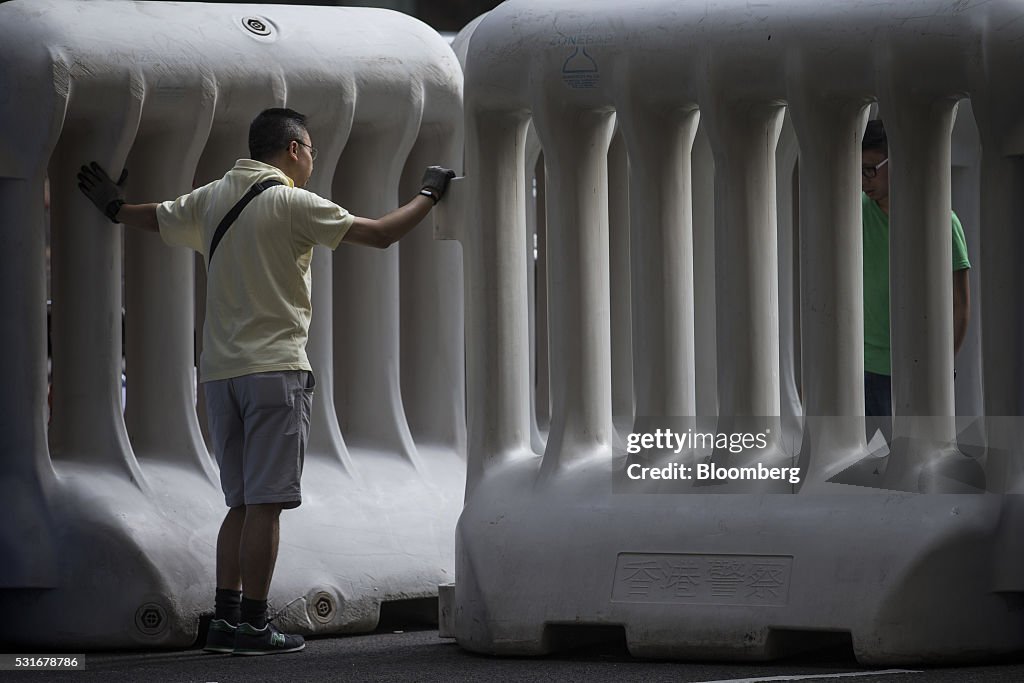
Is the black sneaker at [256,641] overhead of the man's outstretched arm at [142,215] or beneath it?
beneath

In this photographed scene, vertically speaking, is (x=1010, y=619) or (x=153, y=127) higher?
(x=153, y=127)

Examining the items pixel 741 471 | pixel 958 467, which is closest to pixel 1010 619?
pixel 958 467

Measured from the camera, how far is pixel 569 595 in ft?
17.6

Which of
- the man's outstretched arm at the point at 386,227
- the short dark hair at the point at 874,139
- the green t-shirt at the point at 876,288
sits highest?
the short dark hair at the point at 874,139

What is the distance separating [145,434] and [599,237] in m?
1.92

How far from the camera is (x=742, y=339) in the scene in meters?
5.39

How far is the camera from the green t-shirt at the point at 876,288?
665 centimetres

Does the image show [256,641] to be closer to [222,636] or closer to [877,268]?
[222,636]

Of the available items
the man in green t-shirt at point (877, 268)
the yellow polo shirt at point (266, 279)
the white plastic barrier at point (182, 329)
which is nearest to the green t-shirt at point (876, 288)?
the man in green t-shirt at point (877, 268)

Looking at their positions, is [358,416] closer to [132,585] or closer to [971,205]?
[132,585]

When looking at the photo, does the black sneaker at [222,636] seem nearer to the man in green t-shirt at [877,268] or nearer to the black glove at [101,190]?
the black glove at [101,190]

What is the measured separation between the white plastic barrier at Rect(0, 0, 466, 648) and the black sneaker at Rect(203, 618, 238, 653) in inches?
9.4

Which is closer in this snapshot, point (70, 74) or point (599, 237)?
point (599, 237)

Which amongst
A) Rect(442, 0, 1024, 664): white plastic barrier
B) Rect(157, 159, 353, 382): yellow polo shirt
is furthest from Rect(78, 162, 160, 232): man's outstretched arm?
Rect(442, 0, 1024, 664): white plastic barrier
